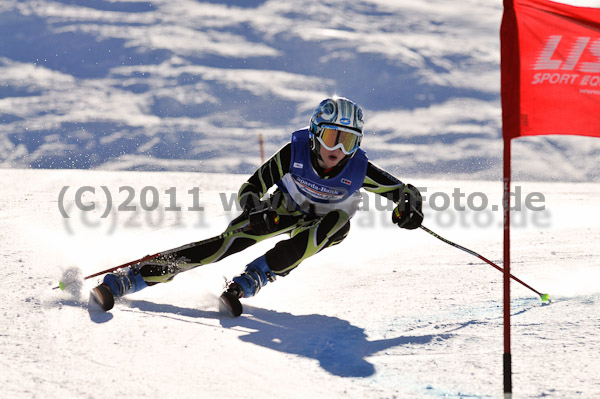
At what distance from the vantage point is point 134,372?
3062 millimetres

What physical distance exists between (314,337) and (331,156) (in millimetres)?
1483

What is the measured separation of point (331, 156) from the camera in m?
4.61

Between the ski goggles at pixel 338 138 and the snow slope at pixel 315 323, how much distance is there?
3.68 feet

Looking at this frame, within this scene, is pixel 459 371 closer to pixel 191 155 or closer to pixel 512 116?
pixel 512 116

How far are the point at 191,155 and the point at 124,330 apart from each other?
22.0 m

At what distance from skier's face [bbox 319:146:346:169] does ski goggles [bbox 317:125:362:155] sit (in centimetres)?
4

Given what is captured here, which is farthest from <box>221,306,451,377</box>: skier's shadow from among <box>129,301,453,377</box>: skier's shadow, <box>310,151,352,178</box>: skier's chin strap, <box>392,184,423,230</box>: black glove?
Answer: <box>310,151,352,178</box>: skier's chin strap

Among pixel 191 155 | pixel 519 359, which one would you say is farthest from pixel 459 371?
pixel 191 155

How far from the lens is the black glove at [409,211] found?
184 inches

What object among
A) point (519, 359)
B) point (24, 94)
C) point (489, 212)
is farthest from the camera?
point (24, 94)

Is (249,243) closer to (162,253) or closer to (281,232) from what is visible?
(281,232)

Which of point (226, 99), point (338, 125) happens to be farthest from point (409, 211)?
point (226, 99)

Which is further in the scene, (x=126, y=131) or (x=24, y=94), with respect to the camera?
(x=24, y=94)

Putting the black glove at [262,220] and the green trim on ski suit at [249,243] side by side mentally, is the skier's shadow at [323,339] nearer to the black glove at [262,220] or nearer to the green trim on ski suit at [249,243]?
the green trim on ski suit at [249,243]
